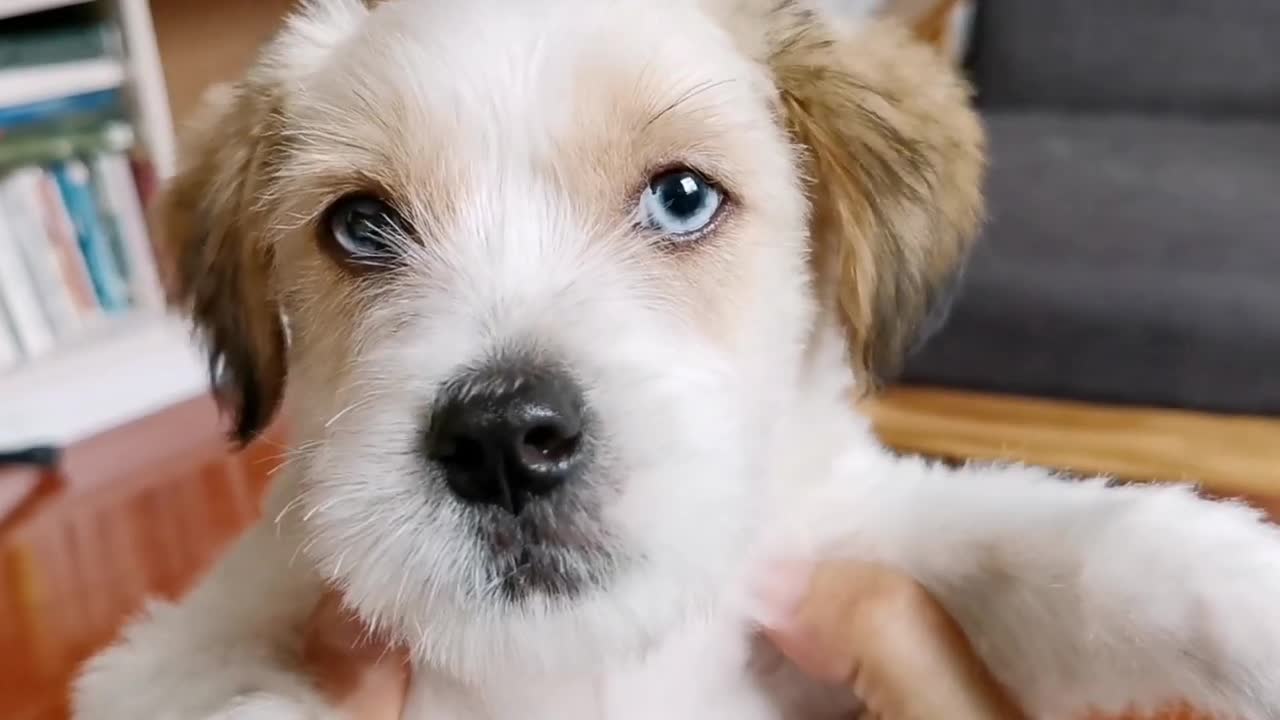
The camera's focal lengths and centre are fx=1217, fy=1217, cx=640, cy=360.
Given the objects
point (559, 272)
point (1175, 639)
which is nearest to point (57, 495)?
point (559, 272)

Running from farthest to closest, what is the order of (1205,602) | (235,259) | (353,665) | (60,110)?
(60,110) → (235,259) → (353,665) → (1205,602)

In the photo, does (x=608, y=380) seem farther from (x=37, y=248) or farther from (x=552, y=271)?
(x=37, y=248)

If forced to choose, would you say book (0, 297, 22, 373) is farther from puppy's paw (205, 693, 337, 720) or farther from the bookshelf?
puppy's paw (205, 693, 337, 720)

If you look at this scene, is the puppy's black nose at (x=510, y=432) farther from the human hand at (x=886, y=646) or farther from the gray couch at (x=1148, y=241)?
the gray couch at (x=1148, y=241)

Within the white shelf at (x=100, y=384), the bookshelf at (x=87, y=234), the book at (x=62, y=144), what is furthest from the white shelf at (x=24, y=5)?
the white shelf at (x=100, y=384)

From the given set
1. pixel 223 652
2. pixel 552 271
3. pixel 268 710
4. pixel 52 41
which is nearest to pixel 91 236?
pixel 52 41

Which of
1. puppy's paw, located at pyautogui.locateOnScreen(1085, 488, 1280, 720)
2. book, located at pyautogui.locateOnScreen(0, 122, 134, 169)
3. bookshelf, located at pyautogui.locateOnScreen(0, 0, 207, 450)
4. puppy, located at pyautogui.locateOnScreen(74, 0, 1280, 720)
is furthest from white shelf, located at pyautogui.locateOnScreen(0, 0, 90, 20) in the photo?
puppy's paw, located at pyautogui.locateOnScreen(1085, 488, 1280, 720)

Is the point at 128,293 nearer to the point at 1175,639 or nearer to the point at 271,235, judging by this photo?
the point at 271,235
